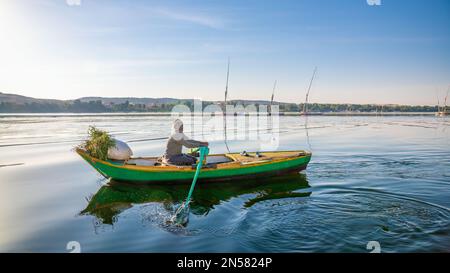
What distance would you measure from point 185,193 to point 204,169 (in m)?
1.07

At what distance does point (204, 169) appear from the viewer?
447 inches

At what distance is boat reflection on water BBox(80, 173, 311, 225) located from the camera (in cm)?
943

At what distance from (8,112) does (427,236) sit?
10115cm

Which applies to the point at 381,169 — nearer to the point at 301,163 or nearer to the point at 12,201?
the point at 301,163

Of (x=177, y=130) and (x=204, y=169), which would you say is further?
(x=204, y=169)

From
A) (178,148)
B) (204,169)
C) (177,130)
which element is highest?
(177,130)

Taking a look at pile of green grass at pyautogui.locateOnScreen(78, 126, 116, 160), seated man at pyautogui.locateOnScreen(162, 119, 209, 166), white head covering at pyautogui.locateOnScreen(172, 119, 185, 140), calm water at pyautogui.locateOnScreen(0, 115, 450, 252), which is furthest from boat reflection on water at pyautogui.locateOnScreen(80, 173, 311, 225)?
white head covering at pyautogui.locateOnScreen(172, 119, 185, 140)

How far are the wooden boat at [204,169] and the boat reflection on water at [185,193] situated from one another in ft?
0.99

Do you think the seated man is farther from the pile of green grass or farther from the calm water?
the pile of green grass

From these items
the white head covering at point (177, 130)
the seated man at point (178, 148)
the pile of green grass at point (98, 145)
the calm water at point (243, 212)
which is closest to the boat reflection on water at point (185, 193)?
the calm water at point (243, 212)

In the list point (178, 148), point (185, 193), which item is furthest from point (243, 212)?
point (178, 148)

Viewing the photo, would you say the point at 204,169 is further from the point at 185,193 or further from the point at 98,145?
the point at 98,145

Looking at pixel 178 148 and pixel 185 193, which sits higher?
pixel 178 148
